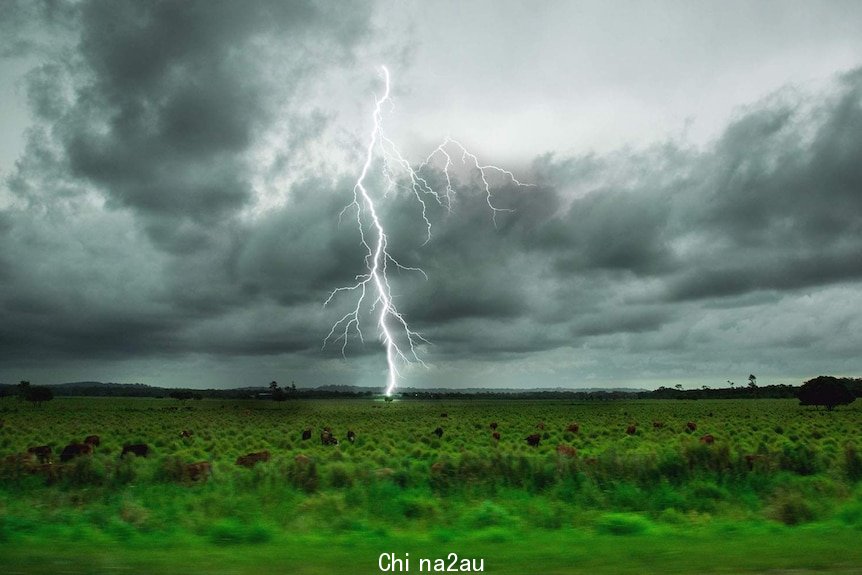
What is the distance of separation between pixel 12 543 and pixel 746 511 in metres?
13.9

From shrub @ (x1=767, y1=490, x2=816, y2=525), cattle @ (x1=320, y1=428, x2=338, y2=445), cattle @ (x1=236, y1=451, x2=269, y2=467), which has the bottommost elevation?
cattle @ (x1=320, y1=428, x2=338, y2=445)

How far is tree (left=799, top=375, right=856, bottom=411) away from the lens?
90.6m

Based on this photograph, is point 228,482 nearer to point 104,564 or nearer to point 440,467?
point 440,467

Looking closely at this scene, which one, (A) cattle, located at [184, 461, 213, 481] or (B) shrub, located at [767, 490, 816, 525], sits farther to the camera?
(A) cattle, located at [184, 461, 213, 481]

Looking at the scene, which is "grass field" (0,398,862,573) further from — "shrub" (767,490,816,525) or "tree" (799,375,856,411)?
"tree" (799,375,856,411)

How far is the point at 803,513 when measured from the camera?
12.1 meters

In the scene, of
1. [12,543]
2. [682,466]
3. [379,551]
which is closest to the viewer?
[379,551]

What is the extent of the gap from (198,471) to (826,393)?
95.3 meters

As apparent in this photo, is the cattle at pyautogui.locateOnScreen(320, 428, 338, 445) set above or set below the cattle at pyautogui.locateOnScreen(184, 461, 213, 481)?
below

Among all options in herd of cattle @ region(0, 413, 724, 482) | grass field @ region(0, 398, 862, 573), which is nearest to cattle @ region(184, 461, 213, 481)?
herd of cattle @ region(0, 413, 724, 482)

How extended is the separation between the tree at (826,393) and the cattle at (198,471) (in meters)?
92.8

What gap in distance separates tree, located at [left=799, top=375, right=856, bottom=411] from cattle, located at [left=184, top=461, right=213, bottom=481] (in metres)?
92.8

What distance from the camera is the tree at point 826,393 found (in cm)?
9056

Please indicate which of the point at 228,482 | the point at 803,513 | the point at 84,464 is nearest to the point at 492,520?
the point at 803,513
